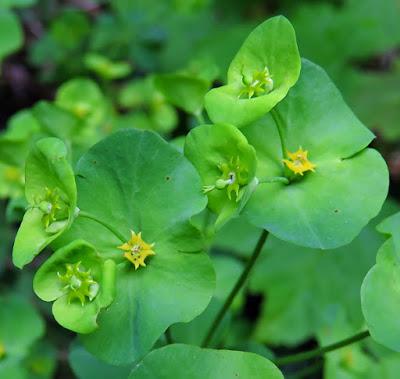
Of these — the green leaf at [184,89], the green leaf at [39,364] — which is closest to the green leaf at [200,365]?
A: the green leaf at [184,89]

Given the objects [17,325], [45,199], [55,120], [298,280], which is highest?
[45,199]

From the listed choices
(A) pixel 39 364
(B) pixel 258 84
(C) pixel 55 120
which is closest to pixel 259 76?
(B) pixel 258 84

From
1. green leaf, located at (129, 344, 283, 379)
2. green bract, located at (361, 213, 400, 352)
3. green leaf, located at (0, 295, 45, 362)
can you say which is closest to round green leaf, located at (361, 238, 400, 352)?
green bract, located at (361, 213, 400, 352)

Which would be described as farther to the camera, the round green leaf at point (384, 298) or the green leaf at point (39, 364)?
the green leaf at point (39, 364)

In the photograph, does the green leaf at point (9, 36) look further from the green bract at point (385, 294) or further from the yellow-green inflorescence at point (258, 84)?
the green bract at point (385, 294)

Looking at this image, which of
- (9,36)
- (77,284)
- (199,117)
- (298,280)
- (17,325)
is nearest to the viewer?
(77,284)

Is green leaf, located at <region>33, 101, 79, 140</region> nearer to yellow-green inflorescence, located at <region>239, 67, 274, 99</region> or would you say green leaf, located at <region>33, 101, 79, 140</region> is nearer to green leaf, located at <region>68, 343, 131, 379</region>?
green leaf, located at <region>68, 343, 131, 379</region>

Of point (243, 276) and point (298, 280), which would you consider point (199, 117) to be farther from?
point (298, 280)

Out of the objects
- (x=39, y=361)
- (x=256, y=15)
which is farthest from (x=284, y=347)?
(x=256, y=15)

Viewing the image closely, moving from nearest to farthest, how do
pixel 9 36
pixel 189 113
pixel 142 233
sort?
pixel 142 233
pixel 189 113
pixel 9 36
